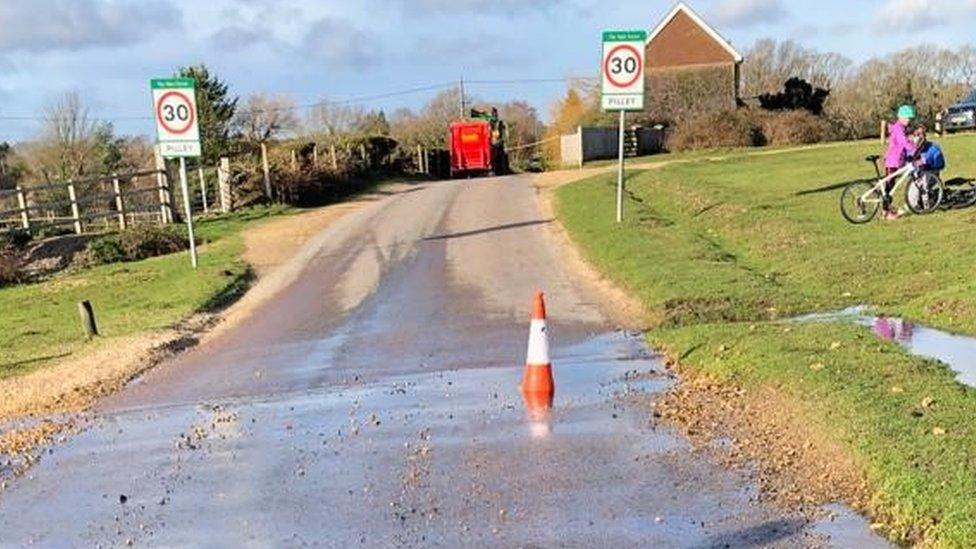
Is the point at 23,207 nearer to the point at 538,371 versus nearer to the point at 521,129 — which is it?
the point at 538,371

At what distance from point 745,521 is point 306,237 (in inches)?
713

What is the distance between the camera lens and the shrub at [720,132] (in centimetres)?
4762

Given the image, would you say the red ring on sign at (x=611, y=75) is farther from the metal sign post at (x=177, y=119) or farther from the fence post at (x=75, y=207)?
the fence post at (x=75, y=207)

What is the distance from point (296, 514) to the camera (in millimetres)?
5574

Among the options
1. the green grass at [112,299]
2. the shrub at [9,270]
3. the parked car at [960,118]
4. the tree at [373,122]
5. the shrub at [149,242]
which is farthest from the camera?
the tree at [373,122]

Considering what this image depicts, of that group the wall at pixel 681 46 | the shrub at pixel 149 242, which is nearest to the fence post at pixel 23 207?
the shrub at pixel 149 242

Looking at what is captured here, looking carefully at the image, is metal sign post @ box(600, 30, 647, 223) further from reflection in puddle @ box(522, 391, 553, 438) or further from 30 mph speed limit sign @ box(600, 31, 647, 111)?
reflection in puddle @ box(522, 391, 553, 438)

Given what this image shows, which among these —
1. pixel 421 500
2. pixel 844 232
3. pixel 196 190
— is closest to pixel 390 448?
pixel 421 500

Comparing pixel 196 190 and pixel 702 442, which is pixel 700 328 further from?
pixel 196 190

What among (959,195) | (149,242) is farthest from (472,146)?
(959,195)

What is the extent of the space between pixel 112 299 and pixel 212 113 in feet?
75.8

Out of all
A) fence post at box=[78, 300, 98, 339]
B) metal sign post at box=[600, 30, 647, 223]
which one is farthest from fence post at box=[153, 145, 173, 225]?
fence post at box=[78, 300, 98, 339]

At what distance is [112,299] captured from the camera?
54.1 ft

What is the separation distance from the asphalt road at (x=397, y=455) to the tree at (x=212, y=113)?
25473mm
